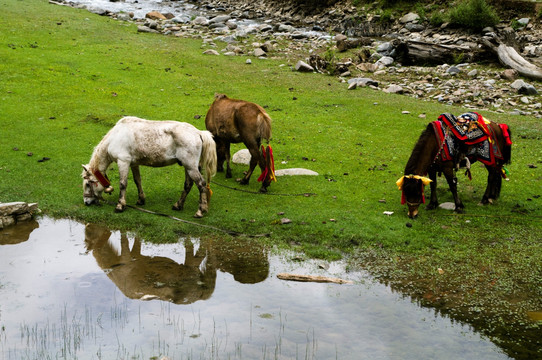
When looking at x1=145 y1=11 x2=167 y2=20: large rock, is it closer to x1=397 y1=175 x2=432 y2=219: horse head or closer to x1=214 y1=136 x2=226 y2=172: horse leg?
x1=214 y1=136 x2=226 y2=172: horse leg

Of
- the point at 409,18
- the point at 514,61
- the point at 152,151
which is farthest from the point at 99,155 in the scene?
the point at 409,18

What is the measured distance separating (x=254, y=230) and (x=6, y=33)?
18.7 meters

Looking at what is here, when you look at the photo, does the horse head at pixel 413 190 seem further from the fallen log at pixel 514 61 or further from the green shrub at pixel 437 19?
the green shrub at pixel 437 19

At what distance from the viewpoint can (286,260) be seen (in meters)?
8.33

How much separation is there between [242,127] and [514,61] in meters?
14.4

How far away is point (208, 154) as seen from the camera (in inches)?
394

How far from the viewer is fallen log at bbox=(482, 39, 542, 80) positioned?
19.7 m

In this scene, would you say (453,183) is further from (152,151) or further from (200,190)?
(152,151)

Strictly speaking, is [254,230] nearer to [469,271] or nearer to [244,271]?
[244,271]

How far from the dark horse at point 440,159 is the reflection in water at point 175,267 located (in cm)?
319

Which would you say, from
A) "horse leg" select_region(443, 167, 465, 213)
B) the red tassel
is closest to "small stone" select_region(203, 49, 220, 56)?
the red tassel

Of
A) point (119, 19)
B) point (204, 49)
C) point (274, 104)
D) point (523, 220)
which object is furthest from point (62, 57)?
point (523, 220)

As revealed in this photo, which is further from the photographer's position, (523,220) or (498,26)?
(498,26)

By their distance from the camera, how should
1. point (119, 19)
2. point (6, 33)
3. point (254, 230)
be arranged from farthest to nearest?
point (119, 19) < point (6, 33) < point (254, 230)
